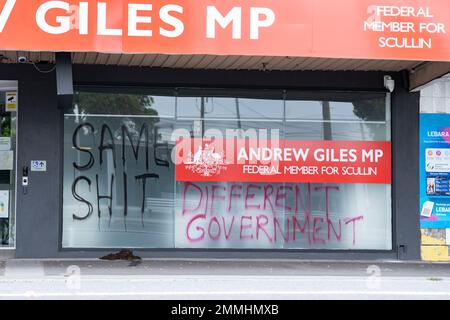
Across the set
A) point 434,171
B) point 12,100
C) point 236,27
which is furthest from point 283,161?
point 12,100

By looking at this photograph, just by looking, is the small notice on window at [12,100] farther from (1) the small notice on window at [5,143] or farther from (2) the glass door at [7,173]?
(1) the small notice on window at [5,143]

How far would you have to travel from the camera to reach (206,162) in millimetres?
11672

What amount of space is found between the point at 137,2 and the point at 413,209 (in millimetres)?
6053

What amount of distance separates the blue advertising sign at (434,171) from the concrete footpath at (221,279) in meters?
0.93

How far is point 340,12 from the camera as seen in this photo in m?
9.48

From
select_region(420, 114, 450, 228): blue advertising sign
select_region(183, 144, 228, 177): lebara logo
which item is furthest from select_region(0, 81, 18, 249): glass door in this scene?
select_region(420, 114, 450, 228): blue advertising sign

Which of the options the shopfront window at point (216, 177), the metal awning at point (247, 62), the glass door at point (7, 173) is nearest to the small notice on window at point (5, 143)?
the glass door at point (7, 173)

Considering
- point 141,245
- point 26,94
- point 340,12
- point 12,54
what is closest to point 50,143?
point 26,94

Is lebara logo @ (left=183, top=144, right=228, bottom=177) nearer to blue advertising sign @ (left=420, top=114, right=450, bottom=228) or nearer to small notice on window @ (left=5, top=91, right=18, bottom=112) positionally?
small notice on window @ (left=5, top=91, right=18, bottom=112)

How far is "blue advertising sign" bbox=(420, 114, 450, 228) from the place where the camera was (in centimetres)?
Result: 1180

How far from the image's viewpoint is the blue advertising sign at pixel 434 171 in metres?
11.8

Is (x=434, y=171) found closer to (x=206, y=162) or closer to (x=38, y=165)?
(x=206, y=162)

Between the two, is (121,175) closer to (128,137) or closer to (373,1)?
(128,137)

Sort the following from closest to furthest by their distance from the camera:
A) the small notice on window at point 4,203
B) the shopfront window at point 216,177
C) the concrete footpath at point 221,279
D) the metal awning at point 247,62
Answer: the concrete footpath at point 221,279, the metal awning at point 247,62, the shopfront window at point 216,177, the small notice on window at point 4,203
